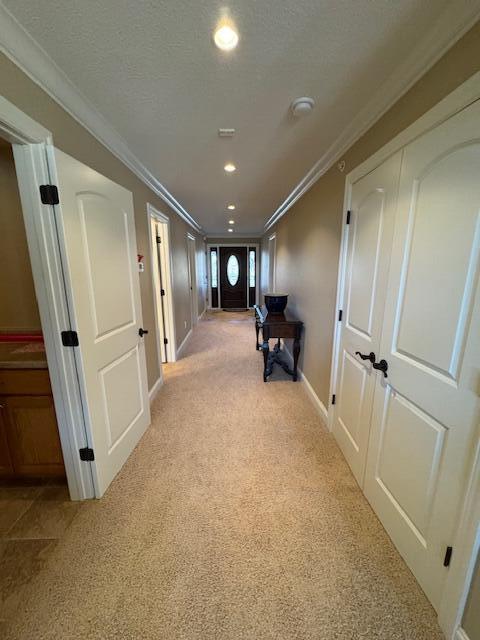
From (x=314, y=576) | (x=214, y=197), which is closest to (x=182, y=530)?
(x=314, y=576)

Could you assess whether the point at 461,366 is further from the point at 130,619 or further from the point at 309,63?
the point at 130,619

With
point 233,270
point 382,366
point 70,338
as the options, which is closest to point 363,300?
point 382,366

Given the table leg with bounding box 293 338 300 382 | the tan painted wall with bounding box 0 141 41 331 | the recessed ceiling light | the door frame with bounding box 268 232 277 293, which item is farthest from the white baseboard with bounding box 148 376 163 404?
the door frame with bounding box 268 232 277 293

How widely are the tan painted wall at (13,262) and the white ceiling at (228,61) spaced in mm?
749

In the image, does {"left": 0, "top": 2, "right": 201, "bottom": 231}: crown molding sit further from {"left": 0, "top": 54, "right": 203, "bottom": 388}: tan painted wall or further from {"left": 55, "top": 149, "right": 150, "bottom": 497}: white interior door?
{"left": 55, "top": 149, "right": 150, "bottom": 497}: white interior door

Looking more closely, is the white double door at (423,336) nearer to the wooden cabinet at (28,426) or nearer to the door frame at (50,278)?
the door frame at (50,278)

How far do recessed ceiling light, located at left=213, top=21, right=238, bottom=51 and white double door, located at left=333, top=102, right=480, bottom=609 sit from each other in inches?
35.4

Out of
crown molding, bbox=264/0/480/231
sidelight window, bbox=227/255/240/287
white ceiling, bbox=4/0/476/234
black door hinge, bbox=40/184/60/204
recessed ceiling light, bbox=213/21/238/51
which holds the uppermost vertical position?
white ceiling, bbox=4/0/476/234

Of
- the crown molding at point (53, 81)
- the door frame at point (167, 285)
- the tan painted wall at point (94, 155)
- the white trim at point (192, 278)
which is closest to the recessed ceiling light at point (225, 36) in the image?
the crown molding at point (53, 81)

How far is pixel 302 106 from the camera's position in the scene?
1.39 metres

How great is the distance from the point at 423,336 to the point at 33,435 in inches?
87.4

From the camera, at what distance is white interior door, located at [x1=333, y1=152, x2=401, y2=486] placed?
136 centimetres

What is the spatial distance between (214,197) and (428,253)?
2915 millimetres

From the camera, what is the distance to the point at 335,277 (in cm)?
207
